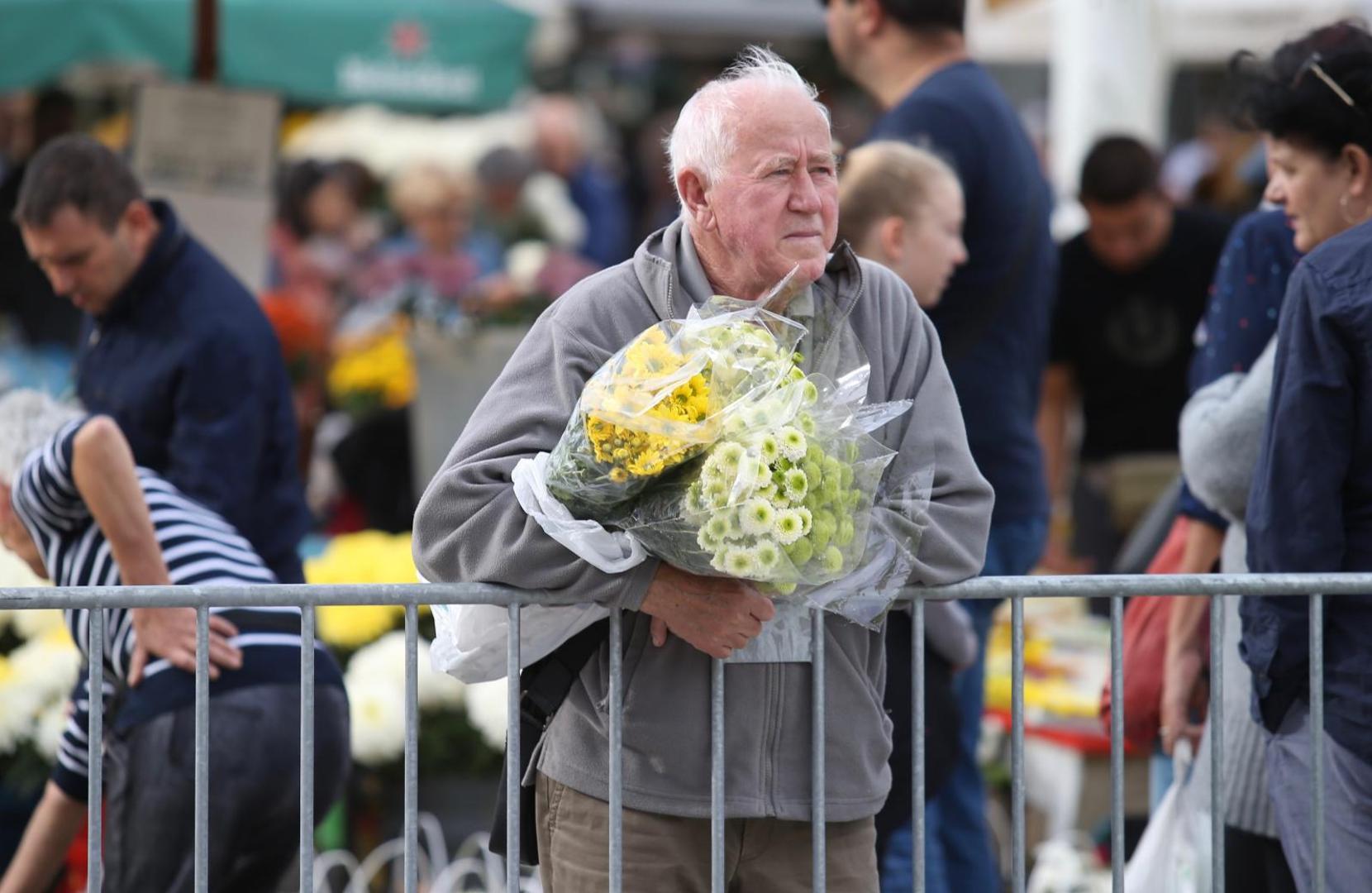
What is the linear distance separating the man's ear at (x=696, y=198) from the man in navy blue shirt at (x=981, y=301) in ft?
5.01

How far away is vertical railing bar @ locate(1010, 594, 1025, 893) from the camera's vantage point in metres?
2.90

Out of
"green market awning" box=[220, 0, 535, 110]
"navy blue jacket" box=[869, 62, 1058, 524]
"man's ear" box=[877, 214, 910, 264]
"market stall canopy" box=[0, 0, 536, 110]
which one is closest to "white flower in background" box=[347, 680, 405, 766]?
"navy blue jacket" box=[869, 62, 1058, 524]

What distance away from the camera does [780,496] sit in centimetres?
246

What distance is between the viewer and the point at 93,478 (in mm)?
3480

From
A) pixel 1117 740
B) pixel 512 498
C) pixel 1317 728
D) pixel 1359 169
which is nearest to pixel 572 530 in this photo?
pixel 512 498

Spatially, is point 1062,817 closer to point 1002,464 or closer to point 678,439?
point 1002,464

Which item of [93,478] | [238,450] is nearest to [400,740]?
[238,450]

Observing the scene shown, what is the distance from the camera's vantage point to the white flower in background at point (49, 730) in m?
4.83

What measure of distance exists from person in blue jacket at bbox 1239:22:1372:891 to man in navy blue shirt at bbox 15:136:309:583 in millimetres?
2092

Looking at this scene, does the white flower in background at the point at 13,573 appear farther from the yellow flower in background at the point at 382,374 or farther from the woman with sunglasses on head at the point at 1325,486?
the woman with sunglasses on head at the point at 1325,486

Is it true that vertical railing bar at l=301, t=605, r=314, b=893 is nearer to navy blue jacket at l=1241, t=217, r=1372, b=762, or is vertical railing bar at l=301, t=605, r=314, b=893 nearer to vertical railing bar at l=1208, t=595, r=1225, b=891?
vertical railing bar at l=1208, t=595, r=1225, b=891

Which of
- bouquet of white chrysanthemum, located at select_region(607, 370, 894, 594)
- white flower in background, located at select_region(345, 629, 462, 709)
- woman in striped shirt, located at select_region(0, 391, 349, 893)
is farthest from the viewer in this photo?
white flower in background, located at select_region(345, 629, 462, 709)

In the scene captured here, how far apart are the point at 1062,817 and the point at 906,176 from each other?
2300 millimetres

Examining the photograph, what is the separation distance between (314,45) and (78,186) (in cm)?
608
